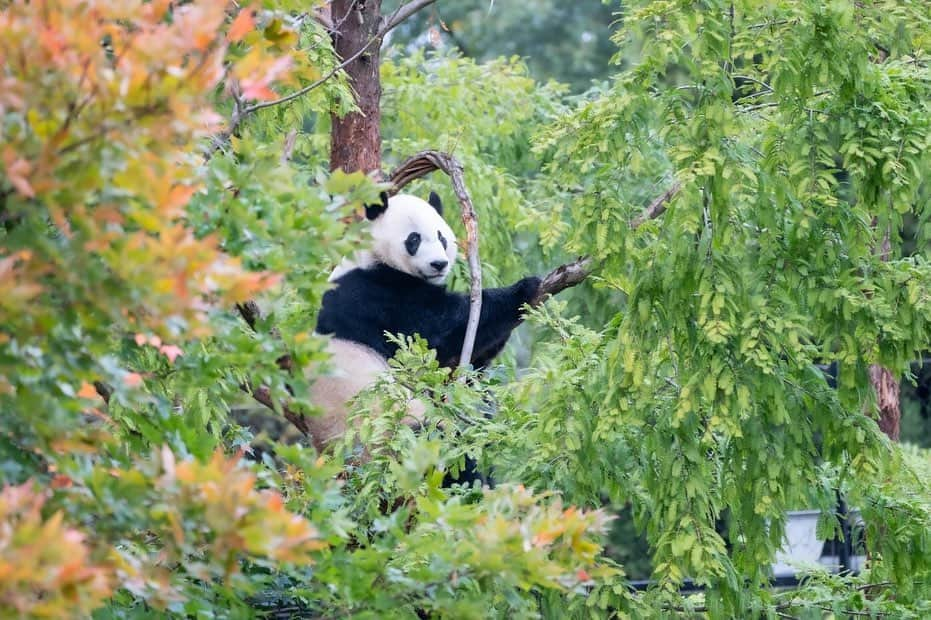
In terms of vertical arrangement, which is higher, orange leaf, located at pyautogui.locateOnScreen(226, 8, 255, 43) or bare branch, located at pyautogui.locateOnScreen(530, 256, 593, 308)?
orange leaf, located at pyautogui.locateOnScreen(226, 8, 255, 43)

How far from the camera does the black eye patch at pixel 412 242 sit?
5.50 m

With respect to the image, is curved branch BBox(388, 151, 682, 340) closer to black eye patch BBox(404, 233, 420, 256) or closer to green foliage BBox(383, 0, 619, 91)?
black eye patch BBox(404, 233, 420, 256)

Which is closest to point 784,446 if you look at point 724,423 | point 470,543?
point 724,423

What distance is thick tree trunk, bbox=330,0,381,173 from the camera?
18.5 ft

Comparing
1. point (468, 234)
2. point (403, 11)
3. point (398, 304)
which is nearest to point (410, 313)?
point (398, 304)

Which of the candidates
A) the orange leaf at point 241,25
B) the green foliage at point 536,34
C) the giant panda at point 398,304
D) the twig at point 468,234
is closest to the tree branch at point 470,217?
the twig at point 468,234

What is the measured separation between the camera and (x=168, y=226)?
7.03 feet

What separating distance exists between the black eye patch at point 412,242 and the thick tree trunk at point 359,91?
1.28 feet

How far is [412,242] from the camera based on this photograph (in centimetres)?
551

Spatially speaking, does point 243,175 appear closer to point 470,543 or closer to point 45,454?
point 45,454

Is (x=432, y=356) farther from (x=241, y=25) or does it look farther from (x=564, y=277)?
(x=241, y=25)

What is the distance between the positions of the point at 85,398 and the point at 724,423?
207cm

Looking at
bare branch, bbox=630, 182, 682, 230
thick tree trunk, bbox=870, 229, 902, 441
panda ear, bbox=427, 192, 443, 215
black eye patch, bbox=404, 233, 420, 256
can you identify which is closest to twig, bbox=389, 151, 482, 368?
bare branch, bbox=630, 182, 682, 230

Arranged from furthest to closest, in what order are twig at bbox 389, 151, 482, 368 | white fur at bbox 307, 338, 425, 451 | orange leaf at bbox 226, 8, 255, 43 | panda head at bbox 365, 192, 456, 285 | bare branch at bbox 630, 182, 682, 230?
panda head at bbox 365, 192, 456, 285 → white fur at bbox 307, 338, 425, 451 → twig at bbox 389, 151, 482, 368 → bare branch at bbox 630, 182, 682, 230 → orange leaf at bbox 226, 8, 255, 43
